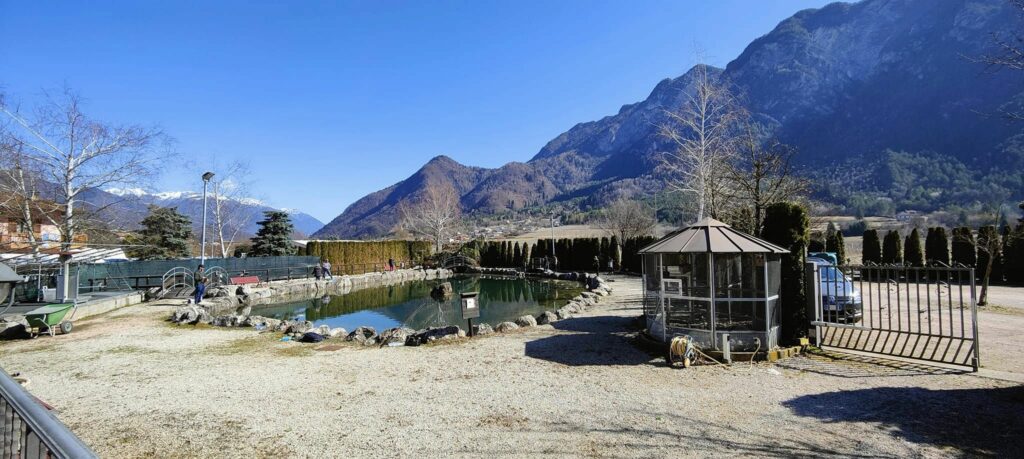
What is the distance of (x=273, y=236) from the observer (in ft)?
128

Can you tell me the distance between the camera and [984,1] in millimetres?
96625

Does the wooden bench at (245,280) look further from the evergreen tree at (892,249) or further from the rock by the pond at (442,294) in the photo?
the evergreen tree at (892,249)

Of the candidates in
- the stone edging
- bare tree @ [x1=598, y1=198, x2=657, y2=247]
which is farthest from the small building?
bare tree @ [x1=598, y1=198, x2=657, y2=247]

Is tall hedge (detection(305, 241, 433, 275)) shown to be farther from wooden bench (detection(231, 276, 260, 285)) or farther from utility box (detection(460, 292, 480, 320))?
utility box (detection(460, 292, 480, 320))

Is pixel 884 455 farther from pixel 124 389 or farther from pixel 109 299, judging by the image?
pixel 109 299

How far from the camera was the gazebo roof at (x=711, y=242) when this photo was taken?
830 centimetres

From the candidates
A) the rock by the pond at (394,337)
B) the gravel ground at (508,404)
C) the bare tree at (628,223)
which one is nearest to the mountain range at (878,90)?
the bare tree at (628,223)

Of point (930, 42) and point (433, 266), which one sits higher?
point (930, 42)

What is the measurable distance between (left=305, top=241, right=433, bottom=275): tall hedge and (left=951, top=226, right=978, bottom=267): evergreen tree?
35.5 metres

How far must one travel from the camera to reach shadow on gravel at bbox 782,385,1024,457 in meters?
4.86

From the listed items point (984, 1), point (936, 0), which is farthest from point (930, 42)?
point (936, 0)

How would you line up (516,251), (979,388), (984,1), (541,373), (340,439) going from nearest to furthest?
(340,439) → (979,388) → (541,373) → (516,251) → (984,1)

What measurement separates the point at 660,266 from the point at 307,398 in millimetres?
6650

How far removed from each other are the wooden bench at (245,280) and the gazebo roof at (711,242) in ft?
74.2
